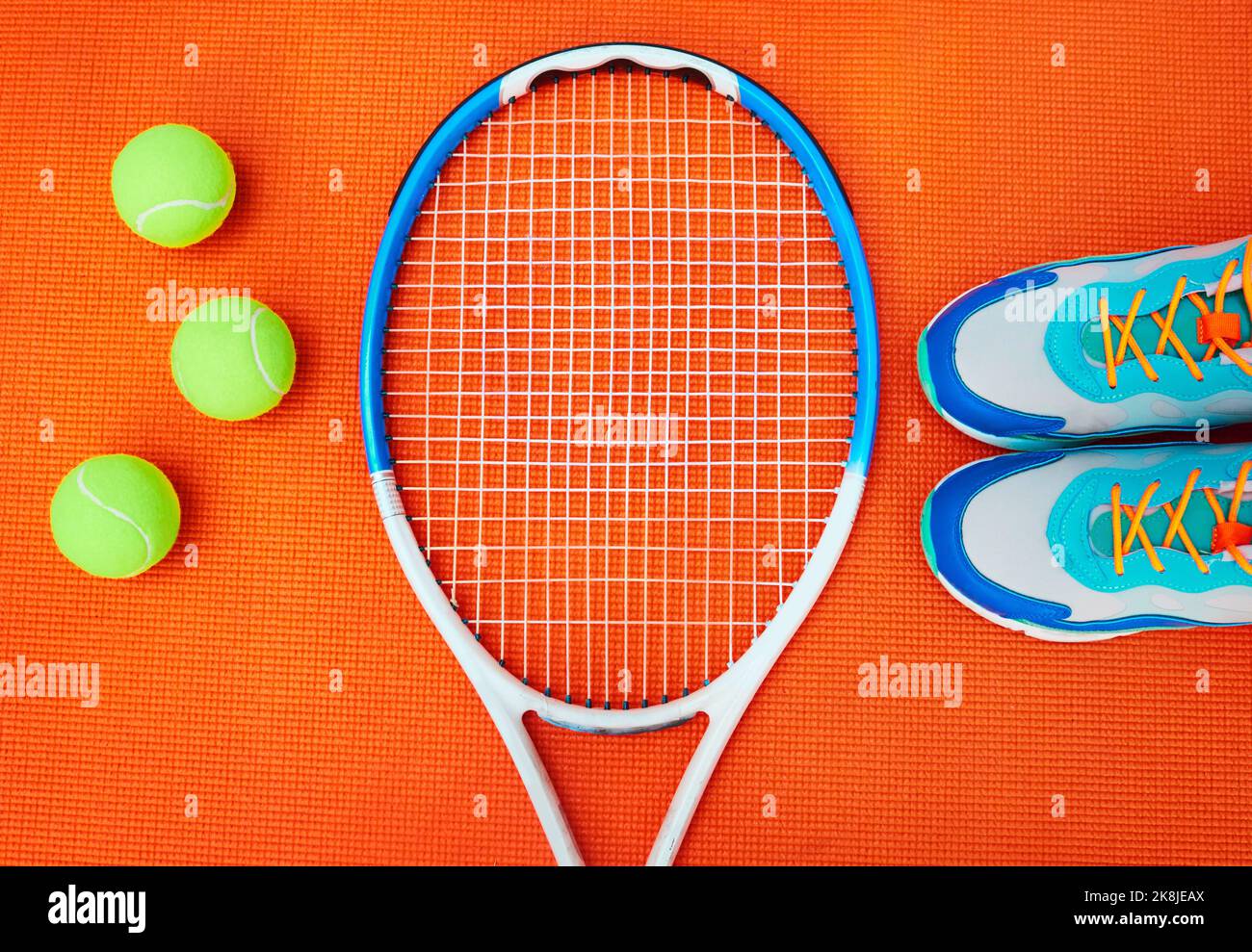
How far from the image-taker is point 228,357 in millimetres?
916

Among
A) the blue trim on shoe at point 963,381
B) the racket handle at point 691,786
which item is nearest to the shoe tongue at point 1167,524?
the blue trim on shoe at point 963,381

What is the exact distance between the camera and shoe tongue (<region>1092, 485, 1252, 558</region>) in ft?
3.02

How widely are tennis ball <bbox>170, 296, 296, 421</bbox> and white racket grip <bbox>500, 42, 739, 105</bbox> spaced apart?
0.37 m

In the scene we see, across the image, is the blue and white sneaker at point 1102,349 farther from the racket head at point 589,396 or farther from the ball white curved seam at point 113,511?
the ball white curved seam at point 113,511

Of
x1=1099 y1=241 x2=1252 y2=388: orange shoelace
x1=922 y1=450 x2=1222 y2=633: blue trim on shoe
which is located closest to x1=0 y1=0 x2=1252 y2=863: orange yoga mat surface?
x1=922 y1=450 x2=1222 y2=633: blue trim on shoe

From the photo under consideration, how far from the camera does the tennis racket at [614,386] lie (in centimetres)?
101

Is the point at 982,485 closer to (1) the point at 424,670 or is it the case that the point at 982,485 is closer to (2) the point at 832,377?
(2) the point at 832,377

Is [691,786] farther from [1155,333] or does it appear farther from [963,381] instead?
[1155,333]

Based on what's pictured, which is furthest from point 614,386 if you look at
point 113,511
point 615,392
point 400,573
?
point 113,511

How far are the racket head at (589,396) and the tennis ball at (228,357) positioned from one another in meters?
0.13

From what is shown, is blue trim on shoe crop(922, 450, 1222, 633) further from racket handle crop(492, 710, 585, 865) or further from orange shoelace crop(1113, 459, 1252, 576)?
racket handle crop(492, 710, 585, 865)

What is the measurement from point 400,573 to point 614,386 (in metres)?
0.33

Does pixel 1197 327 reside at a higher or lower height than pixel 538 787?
higher
